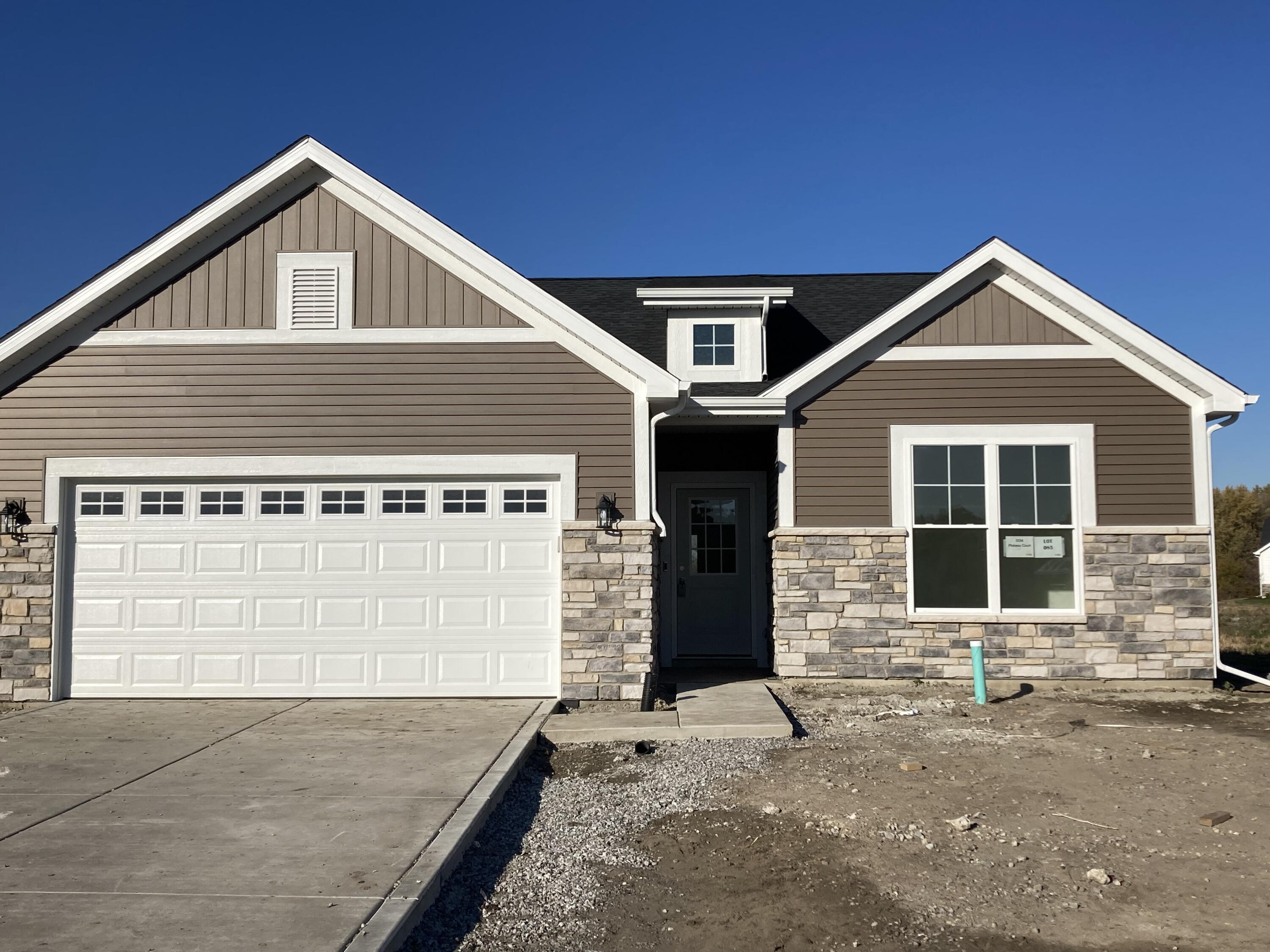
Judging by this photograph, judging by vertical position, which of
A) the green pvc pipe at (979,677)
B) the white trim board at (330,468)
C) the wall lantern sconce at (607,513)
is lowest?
the green pvc pipe at (979,677)

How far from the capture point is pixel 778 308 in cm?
1377

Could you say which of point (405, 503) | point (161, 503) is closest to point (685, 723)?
point (405, 503)

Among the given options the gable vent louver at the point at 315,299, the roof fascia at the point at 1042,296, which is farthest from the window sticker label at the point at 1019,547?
the gable vent louver at the point at 315,299

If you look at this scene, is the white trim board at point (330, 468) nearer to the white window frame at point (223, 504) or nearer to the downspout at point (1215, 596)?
the white window frame at point (223, 504)

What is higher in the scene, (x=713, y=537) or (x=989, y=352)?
(x=989, y=352)

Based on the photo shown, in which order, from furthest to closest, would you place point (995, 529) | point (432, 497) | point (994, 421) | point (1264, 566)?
point (1264, 566)
point (994, 421)
point (995, 529)
point (432, 497)

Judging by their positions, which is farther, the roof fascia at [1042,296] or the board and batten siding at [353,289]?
the roof fascia at [1042,296]

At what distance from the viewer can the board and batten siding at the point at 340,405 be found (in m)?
9.89

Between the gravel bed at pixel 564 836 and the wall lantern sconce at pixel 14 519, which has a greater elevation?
the wall lantern sconce at pixel 14 519

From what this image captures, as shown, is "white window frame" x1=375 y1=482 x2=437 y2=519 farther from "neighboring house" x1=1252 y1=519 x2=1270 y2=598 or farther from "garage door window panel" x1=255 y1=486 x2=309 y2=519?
"neighboring house" x1=1252 y1=519 x2=1270 y2=598

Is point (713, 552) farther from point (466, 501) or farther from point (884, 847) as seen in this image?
point (884, 847)

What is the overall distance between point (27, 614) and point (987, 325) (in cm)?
1052

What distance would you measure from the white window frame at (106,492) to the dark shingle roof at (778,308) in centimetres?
562

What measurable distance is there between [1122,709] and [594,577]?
17.2 ft
